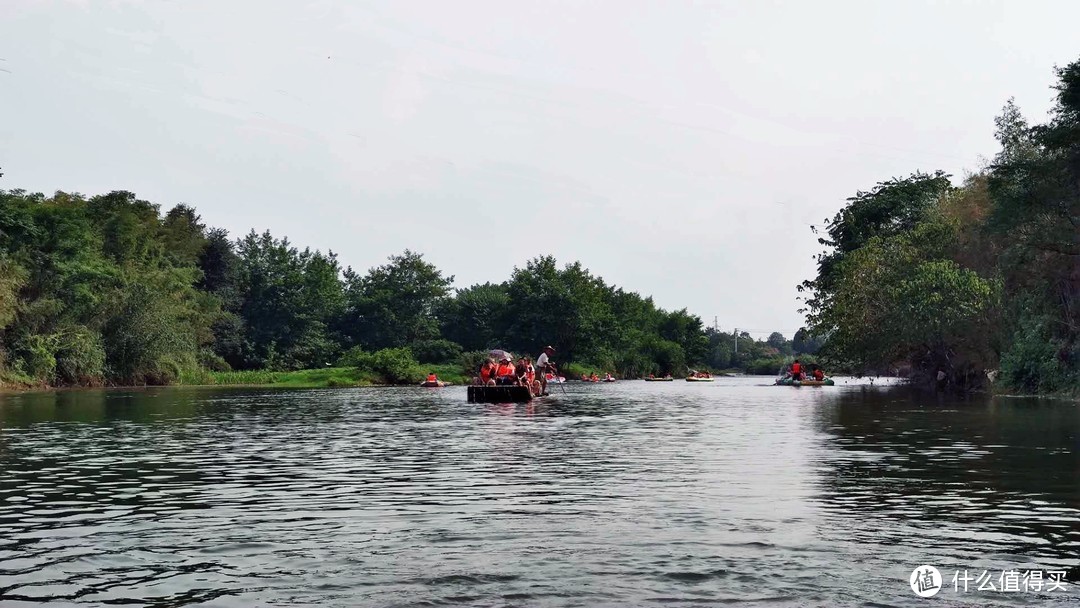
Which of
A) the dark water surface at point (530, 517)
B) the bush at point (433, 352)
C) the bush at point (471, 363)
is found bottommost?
the dark water surface at point (530, 517)

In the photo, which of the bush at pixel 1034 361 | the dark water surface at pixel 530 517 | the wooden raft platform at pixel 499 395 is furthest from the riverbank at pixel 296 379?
the dark water surface at pixel 530 517

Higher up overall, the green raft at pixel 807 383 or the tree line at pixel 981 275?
the tree line at pixel 981 275

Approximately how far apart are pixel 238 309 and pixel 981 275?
259 ft

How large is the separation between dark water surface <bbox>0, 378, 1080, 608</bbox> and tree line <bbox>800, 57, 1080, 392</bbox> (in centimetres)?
2415

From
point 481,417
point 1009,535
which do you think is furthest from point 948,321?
point 1009,535

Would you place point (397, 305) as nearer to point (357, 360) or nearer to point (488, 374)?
point (357, 360)

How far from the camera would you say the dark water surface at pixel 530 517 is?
1056 cm

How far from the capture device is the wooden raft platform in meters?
Result: 58.5

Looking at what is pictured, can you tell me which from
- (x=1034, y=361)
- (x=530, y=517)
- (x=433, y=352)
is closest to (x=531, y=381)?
(x=1034, y=361)

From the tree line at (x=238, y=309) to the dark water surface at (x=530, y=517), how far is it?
166 feet

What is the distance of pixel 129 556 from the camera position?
12258 mm

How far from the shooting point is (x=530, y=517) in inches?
595

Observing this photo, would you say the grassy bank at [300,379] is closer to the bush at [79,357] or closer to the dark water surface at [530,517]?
the bush at [79,357]

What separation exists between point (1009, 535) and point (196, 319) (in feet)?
307
